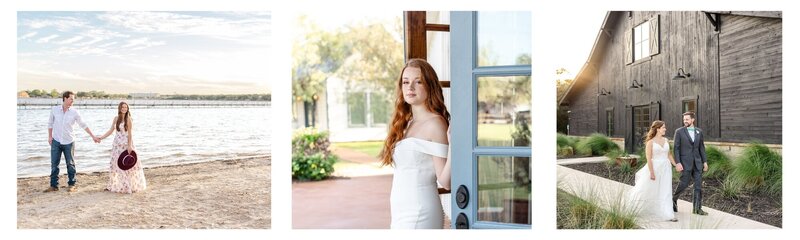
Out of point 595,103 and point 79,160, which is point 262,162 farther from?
point 595,103

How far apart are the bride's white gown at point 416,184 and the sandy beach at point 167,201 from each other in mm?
1991

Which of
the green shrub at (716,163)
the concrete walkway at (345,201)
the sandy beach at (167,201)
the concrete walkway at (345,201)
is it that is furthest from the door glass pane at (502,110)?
the sandy beach at (167,201)

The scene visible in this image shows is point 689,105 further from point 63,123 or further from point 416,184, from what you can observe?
point 63,123

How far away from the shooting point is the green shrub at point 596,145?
3.67 meters

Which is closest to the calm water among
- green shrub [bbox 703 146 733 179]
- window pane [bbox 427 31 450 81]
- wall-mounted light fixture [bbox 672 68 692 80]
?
window pane [bbox 427 31 450 81]

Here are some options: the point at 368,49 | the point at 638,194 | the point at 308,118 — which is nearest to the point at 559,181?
the point at 638,194

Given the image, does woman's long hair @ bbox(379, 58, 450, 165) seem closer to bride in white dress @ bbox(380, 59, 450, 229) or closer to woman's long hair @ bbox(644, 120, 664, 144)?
bride in white dress @ bbox(380, 59, 450, 229)

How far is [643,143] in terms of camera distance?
3.62 meters

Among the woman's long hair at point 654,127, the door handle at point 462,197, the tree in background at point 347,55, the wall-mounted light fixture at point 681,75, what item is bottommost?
the door handle at point 462,197

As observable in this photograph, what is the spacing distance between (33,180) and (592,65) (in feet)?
11.4

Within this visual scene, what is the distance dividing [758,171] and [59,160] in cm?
413

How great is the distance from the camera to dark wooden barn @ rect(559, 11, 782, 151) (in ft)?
10.9

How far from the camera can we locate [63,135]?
13.4 ft

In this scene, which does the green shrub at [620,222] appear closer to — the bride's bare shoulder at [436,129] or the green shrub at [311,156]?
the bride's bare shoulder at [436,129]
